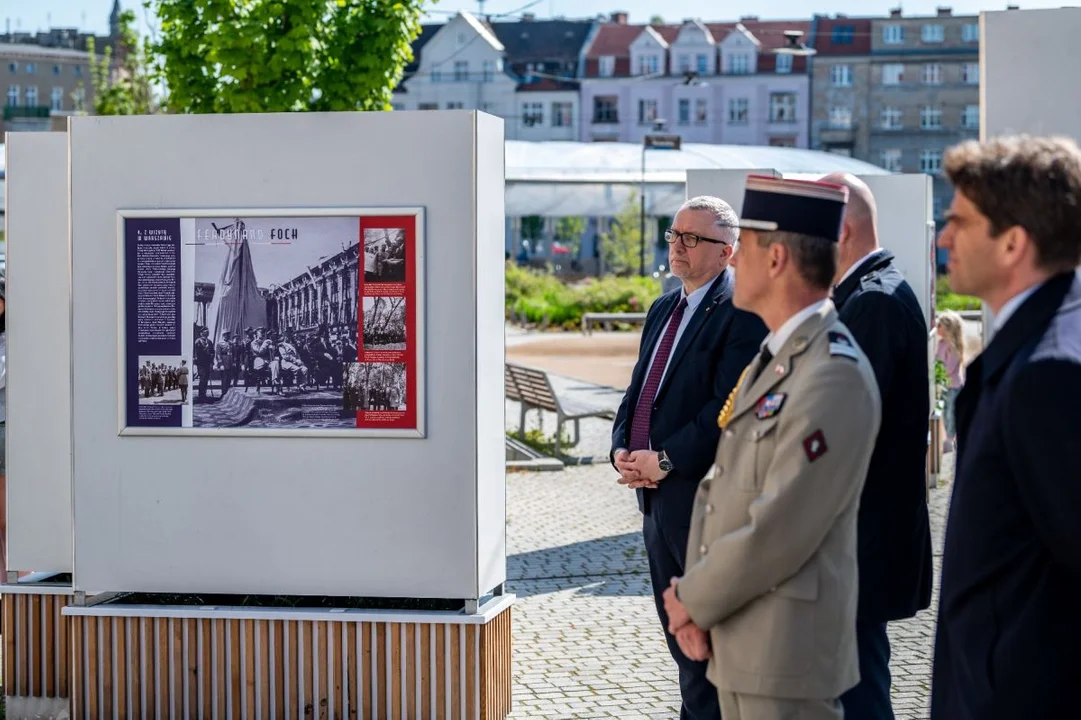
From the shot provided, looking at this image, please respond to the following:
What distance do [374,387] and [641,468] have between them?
3.58 feet

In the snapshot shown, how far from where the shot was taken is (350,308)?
230 inches

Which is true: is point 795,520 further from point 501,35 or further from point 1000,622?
point 501,35

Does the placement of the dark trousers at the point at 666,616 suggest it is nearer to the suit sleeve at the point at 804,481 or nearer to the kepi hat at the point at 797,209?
the suit sleeve at the point at 804,481

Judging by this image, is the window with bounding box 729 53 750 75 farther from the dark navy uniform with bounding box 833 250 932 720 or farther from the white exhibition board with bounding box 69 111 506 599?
the dark navy uniform with bounding box 833 250 932 720

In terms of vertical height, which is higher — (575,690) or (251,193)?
(251,193)

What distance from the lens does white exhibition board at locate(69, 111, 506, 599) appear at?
18.9ft

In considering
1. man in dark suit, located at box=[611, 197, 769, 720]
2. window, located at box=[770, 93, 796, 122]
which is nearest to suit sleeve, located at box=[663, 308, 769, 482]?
man in dark suit, located at box=[611, 197, 769, 720]

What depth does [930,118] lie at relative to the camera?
101m

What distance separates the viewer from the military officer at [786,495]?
11.0ft

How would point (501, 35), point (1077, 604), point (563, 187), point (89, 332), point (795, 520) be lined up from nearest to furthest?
1. point (1077, 604)
2. point (795, 520)
3. point (89, 332)
4. point (563, 187)
5. point (501, 35)

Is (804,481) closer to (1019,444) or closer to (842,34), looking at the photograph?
(1019,444)

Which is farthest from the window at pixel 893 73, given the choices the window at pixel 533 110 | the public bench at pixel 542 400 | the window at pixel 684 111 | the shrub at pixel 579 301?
the public bench at pixel 542 400

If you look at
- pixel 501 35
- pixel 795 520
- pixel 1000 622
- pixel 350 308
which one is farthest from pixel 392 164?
pixel 501 35

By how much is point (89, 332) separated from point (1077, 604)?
4.16m
